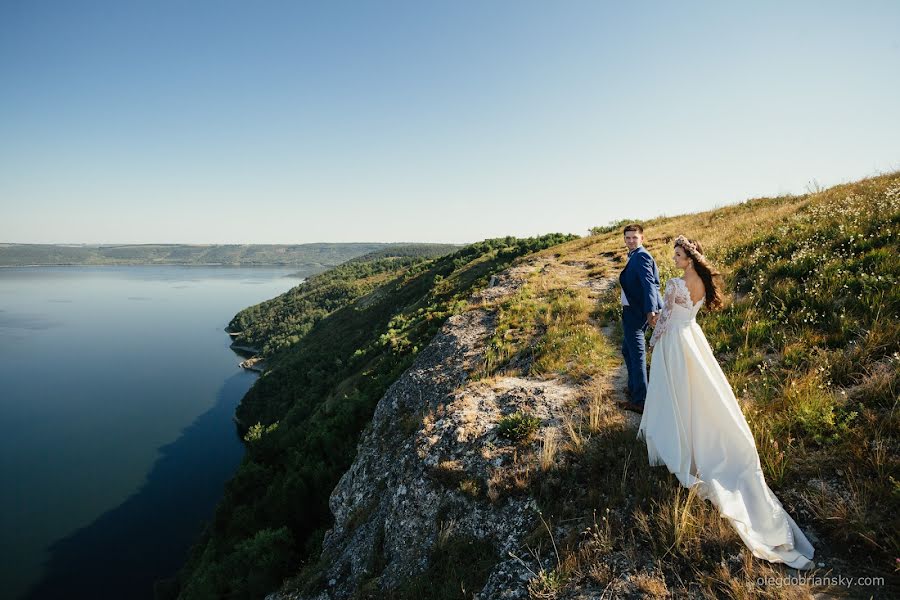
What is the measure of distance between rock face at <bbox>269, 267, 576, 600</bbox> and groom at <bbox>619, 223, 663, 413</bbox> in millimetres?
1360

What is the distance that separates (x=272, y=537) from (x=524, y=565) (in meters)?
11.8

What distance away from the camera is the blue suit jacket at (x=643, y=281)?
6.37m

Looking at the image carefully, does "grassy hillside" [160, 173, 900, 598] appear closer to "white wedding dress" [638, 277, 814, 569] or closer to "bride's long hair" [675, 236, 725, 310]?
"white wedding dress" [638, 277, 814, 569]

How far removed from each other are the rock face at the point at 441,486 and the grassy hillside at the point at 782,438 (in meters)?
0.50

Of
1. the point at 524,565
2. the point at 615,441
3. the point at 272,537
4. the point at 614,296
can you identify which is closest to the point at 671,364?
the point at 615,441

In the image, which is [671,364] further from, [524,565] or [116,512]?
[116,512]

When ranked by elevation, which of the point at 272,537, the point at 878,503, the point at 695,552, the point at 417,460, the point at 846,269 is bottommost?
the point at 272,537

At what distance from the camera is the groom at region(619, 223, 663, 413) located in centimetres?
640

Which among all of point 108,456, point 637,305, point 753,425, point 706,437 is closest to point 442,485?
point 706,437

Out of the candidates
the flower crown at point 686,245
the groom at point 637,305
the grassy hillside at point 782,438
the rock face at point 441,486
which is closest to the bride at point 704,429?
the flower crown at point 686,245

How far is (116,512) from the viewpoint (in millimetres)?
48250

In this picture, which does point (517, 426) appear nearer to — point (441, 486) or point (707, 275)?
point (441, 486)

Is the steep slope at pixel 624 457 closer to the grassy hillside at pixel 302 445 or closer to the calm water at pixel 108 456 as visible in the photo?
the grassy hillside at pixel 302 445

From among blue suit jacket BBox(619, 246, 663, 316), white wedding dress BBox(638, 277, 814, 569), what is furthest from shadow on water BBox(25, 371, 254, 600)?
blue suit jacket BBox(619, 246, 663, 316)
